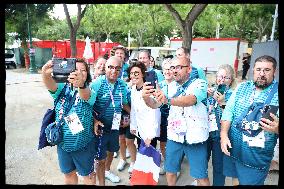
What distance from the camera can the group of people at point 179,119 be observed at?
8.34ft

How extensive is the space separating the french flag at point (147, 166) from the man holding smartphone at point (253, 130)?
2.99ft

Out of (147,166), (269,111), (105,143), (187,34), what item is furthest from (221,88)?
(187,34)

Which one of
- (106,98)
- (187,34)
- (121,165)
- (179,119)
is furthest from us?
(187,34)

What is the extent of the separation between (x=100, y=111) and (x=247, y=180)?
173 cm

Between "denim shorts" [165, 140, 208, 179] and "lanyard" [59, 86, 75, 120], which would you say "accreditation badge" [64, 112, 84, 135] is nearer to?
"lanyard" [59, 86, 75, 120]

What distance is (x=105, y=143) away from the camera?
11.2 feet

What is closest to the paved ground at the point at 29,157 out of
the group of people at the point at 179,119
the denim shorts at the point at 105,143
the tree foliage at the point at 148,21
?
the denim shorts at the point at 105,143

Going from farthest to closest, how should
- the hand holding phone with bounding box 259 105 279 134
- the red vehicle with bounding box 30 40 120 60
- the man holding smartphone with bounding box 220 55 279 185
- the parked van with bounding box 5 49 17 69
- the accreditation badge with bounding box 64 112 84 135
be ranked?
1. the red vehicle with bounding box 30 40 120 60
2. the parked van with bounding box 5 49 17 69
3. the accreditation badge with bounding box 64 112 84 135
4. the man holding smartphone with bounding box 220 55 279 185
5. the hand holding phone with bounding box 259 105 279 134

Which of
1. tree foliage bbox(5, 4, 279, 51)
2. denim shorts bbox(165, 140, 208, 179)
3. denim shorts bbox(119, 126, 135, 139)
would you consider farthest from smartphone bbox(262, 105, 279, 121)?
tree foliage bbox(5, 4, 279, 51)

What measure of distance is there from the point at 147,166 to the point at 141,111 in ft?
2.16

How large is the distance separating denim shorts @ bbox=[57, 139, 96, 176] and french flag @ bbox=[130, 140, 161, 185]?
65cm

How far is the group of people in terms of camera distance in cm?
254

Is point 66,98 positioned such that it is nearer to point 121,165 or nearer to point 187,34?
point 121,165
